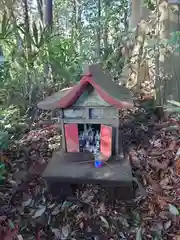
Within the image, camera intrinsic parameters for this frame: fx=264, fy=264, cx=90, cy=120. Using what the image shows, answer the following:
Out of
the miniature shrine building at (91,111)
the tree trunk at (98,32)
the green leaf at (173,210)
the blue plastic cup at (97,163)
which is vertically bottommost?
the green leaf at (173,210)

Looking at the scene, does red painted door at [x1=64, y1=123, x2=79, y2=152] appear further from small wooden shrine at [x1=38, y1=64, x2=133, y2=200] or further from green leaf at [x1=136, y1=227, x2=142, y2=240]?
green leaf at [x1=136, y1=227, x2=142, y2=240]

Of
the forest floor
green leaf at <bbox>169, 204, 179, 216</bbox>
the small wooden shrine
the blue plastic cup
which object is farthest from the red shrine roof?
green leaf at <bbox>169, 204, 179, 216</bbox>

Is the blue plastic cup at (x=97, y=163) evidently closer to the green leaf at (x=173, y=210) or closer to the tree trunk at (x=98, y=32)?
the green leaf at (x=173, y=210)

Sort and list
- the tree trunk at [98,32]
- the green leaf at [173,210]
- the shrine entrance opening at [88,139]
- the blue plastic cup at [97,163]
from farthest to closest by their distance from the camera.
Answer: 1. the tree trunk at [98,32]
2. the shrine entrance opening at [88,139]
3. the blue plastic cup at [97,163]
4. the green leaf at [173,210]

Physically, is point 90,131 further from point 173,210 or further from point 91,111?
point 173,210

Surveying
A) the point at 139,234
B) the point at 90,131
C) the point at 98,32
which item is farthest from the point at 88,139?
the point at 98,32

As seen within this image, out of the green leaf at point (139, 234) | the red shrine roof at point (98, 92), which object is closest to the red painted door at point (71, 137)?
the red shrine roof at point (98, 92)

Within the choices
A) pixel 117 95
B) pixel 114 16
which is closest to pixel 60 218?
pixel 117 95

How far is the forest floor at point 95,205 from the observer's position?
1.64 metres

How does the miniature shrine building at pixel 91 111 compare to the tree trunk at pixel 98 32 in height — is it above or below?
below

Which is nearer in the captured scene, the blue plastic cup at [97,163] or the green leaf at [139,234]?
the green leaf at [139,234]

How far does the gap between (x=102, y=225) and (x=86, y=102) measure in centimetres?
82

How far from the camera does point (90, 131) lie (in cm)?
203

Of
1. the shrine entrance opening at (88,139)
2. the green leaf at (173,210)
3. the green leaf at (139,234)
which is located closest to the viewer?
the green leaf at (139,234)
